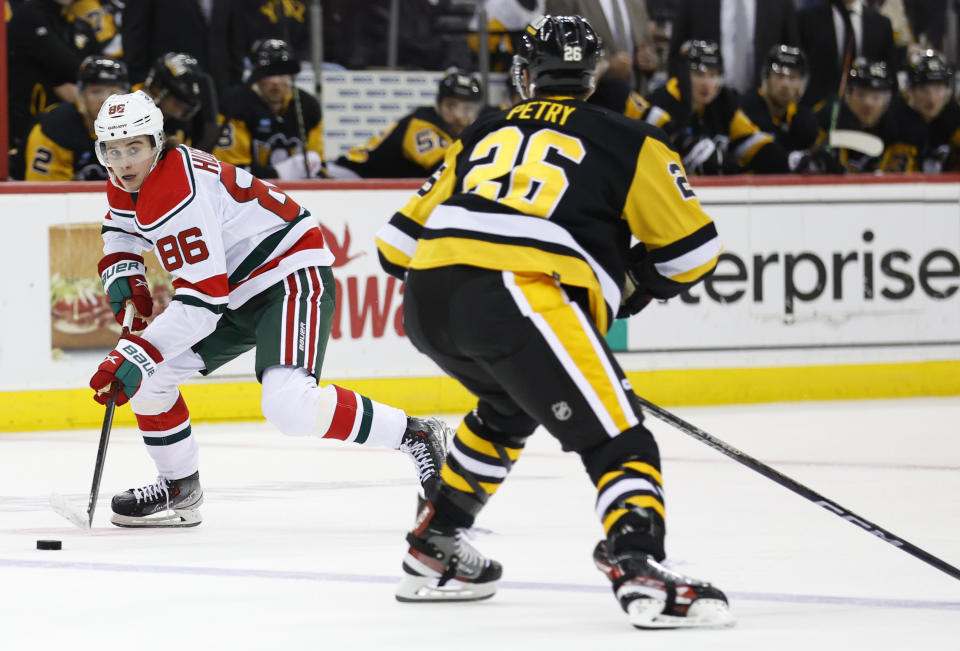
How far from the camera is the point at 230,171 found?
4.52 metres

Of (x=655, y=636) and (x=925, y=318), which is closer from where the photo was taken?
(x=655, y=636)

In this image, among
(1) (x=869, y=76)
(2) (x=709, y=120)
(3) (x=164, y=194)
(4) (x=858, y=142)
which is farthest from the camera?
(1) (x=869, y=76)

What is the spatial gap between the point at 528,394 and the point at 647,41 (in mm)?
5963

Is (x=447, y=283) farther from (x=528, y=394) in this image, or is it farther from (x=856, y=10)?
(x=856, y=10)

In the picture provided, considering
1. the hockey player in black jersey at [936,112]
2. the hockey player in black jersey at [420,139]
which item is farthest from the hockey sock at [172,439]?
the hockey player in black jersey at [936,112]

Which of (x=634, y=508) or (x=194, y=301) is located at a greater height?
(x=194, y=301)

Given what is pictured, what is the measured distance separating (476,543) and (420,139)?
395 centimetres

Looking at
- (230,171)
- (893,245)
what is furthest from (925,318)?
(230,171)

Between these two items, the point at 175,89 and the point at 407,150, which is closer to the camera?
the point at 175,89

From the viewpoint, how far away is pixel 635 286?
3.45 meters

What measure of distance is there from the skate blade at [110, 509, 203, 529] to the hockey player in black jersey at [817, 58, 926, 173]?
16.1 ft

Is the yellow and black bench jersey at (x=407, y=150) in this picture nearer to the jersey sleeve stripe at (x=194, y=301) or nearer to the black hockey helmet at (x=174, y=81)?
the black hockey helmet at (x=174, y=81)

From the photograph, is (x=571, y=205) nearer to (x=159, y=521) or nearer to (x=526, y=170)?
(x=526, y=170)

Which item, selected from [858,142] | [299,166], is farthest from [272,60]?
[858,142]
